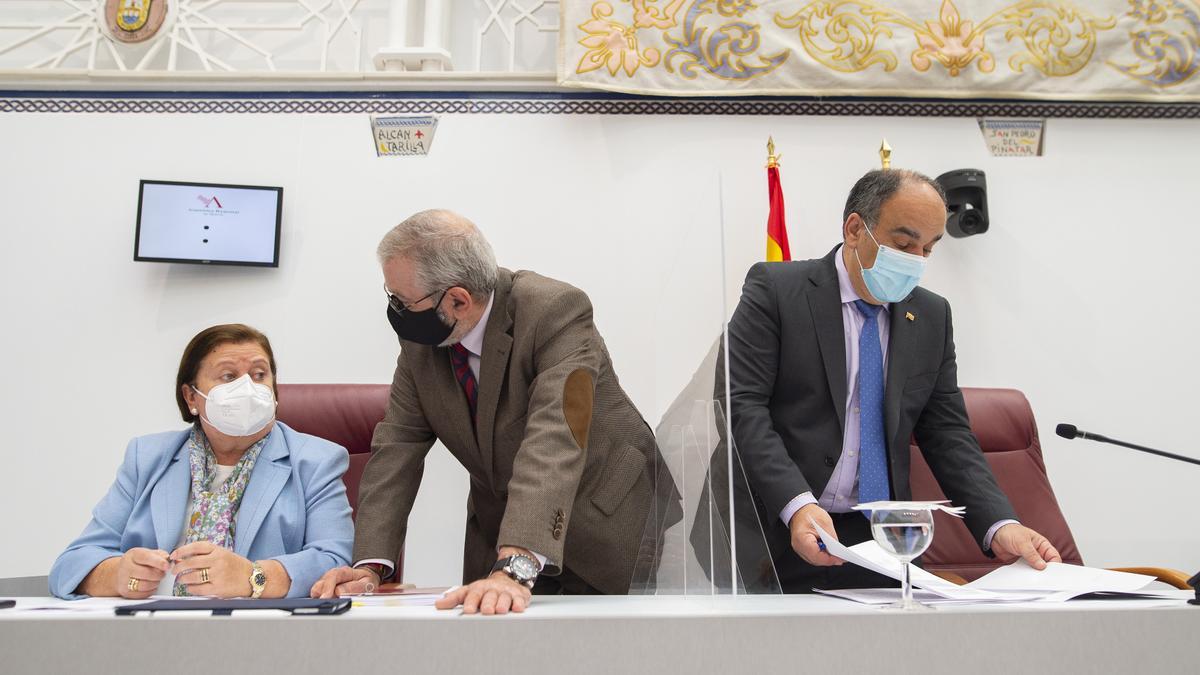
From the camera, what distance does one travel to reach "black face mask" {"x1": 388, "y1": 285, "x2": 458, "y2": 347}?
77.9 inches

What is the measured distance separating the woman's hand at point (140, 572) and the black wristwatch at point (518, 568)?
2.36 feet

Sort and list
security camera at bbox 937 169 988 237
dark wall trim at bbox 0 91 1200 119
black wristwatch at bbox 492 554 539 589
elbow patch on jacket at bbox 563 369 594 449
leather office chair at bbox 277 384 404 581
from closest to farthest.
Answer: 1. black wristwatch at bbox 492 554 539 589
2. elbow patch on jacket at bbox 563 369 594 449
3. leather office chair at bbox 277 384 404 581
4. security camera at bbox 937 169 988 237
5. dark wall trim at bbox 0 91 1200 119

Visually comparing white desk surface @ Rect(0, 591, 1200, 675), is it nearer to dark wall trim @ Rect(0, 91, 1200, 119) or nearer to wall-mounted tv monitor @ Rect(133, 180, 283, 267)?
wall-mounted tv monitor @ Rect(133, 180, 283, 267)

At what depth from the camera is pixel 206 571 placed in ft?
5.83

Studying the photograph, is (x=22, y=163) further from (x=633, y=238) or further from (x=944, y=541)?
(x=944, y=541)

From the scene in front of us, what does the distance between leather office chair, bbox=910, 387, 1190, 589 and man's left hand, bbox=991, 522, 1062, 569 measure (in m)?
0.97

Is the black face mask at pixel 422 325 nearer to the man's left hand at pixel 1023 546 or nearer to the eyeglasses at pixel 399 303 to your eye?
the eyeglasses at pixel 399 303

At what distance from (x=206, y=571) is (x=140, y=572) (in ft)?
0.44

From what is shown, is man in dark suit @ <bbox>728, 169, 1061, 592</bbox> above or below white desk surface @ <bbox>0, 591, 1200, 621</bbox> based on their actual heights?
above

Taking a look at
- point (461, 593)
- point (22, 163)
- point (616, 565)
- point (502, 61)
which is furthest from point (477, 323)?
point (22, 163)

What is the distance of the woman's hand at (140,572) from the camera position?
5.83 feet

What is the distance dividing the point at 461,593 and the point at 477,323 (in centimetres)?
86

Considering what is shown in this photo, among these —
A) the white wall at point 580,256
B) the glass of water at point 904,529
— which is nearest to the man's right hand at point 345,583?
the glass of water at point 904,529

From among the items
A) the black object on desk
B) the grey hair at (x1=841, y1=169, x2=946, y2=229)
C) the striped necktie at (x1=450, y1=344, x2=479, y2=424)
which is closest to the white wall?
the grey hair at (x1=841, y1=169, x2=946, y2=229)
